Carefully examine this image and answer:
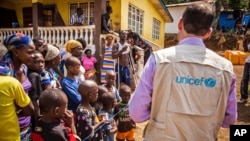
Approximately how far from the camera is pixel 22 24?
12.2 meters

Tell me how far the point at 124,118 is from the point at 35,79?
137cm

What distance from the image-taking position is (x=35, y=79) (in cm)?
229

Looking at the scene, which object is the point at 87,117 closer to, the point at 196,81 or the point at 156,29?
the point at 196,81

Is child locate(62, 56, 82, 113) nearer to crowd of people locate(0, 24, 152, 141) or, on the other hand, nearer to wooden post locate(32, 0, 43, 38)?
crowd of people locate(0, 24, 152, 141)

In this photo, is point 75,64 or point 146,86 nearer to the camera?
point 146,86

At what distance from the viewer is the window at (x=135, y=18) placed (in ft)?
36.3

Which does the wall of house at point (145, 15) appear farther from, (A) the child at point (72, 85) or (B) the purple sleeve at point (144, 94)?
(B) the purple sleeve at point (144, 94)

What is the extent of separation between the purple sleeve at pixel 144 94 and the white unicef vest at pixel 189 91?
0.04 m

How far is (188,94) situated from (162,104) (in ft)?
0.51

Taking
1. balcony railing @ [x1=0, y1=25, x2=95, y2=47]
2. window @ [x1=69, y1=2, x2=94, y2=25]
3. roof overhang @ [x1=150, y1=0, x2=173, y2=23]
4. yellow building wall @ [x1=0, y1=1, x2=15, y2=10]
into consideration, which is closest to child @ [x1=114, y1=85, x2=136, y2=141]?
balcony railing @ [x1=0, y1=25, x2=95, y2=47]

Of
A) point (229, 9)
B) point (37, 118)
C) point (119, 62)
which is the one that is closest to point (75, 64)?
point (37, 118)

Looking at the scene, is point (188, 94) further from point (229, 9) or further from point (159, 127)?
point (229, 9)

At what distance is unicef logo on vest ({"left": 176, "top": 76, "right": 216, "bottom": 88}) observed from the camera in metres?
1.46

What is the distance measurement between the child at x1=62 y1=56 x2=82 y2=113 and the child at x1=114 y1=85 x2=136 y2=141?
709 mm
